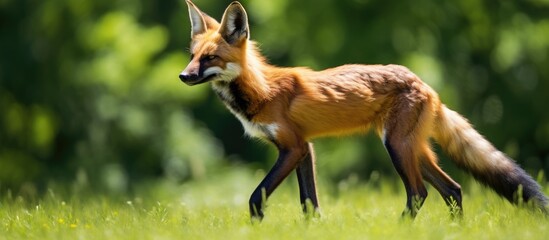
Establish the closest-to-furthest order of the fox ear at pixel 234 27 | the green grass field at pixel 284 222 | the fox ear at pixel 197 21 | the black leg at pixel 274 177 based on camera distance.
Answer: the green grass field at pixel 284 222 → the black leg at pixel 274 177 → the fox ear at pixel 234 27 → the fox ear at pixel 197 21

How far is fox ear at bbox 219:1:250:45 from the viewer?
7.16 metres

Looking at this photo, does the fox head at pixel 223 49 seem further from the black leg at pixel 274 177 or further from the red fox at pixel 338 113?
the black leg at pixel 274 177

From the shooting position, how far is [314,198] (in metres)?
7.35

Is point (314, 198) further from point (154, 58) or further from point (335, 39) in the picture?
point (154, 58)

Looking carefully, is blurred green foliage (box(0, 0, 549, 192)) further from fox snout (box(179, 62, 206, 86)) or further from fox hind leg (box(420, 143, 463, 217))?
fox snout (box(179, 62, 206, 86))

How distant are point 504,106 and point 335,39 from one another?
2.99 metres

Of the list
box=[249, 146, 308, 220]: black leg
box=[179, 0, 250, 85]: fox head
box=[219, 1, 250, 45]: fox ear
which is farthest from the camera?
box=[219, 1, 250, 45]: fox ear

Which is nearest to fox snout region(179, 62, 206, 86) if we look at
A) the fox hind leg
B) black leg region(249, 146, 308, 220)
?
black leg region(249, 146, 308, 220)

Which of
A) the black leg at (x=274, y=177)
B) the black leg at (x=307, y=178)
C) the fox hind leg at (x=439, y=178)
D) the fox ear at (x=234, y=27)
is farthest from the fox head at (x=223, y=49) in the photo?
the fox hind leg at (x=439, y=178)

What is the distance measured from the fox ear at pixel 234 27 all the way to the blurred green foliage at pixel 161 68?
214 inches

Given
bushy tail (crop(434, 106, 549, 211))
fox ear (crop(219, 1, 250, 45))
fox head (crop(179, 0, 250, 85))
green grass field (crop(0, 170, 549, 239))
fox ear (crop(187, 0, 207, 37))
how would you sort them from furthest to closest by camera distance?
fox ear (crop(187, 0, 207, 37)), bushy tail (crop(434, 106, 549, 211)), fox ear (crop(219, 1, 250, 45)), fox head (crop(179, 0, 250, 85)), green grass field (crop(0, 170, 549, 239))

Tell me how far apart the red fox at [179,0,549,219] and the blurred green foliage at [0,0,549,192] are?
4888 millimetres

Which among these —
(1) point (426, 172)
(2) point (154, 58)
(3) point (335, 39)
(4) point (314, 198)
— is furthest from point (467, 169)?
(2) point (154, 58)

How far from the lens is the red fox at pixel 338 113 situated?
23.2 ft
